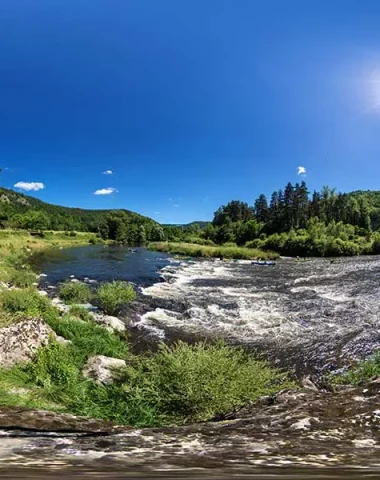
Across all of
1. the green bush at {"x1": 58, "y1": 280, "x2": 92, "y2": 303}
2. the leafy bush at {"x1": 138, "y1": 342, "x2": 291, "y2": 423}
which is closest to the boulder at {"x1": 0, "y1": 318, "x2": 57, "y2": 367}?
the leafy bush at {"x1": 138, "y1": 342, "x2": 291, "y2": 423}

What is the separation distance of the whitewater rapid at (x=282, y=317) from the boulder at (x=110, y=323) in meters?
1.39

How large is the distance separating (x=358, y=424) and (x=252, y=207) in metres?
160

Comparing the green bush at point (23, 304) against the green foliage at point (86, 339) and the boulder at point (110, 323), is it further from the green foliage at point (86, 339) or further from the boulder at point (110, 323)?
the boulder at point (110, 323)

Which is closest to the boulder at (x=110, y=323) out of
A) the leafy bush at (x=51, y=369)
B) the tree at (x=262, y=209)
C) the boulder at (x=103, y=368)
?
the boulder at (x=103, y=368)

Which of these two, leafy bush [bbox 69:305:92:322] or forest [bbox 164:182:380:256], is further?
forest [bbox 164:182:380:256]

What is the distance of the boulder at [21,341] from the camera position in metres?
10.2

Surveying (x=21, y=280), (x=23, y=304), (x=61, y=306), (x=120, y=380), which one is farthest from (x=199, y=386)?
(x=21, y=280)

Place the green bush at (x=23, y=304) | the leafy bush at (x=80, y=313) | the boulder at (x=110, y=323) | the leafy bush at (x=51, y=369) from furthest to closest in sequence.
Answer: the leafy bush at (x=80, y=313) < the boulder at (x=110, y=323) < the green bush at (x=23, y=304) < the leafy bush at (x=51, y=369)

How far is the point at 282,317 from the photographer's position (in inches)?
799

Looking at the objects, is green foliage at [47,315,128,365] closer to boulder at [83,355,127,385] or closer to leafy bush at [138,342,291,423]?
boulder at [83,355,127,385]

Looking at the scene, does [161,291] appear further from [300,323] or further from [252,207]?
[252,207]

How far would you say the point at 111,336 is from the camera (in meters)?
14.7

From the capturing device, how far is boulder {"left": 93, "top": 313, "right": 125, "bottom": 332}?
54.5ft

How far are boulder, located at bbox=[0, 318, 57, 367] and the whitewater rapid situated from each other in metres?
6.55
